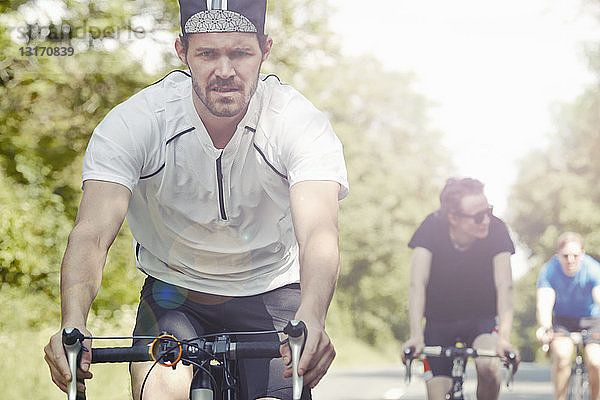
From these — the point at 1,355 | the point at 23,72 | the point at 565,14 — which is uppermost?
the point at 565,14

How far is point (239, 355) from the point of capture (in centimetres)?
297

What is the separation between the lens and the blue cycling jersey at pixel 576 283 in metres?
9.32

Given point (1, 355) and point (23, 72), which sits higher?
point (23, 72)

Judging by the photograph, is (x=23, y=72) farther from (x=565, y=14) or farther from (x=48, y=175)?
(x=565, y=14)

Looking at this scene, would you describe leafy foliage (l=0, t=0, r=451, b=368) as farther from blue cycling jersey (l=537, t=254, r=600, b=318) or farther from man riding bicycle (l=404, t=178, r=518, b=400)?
man riding bicycle (l=404, t=178, r=518, b=400)

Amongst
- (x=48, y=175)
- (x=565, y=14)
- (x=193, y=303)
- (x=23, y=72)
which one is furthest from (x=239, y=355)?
(x=565, y=14)

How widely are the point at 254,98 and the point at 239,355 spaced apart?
1010mm

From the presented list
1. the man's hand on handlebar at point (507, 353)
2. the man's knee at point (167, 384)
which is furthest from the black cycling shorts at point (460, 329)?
→ the man's knee at point (167, 384)

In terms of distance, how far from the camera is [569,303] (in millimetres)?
9523

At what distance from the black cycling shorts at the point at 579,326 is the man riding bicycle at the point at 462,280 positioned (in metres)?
2.89

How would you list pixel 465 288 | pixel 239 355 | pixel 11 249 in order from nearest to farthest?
pixel 239 355 < pixel 465 288 < pixel 11 249

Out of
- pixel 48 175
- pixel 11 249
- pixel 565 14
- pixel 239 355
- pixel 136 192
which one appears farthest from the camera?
pixel 565 14

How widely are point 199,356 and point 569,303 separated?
23.3 ft

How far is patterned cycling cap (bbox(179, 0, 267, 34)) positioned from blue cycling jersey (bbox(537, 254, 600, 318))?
21.0 feet
